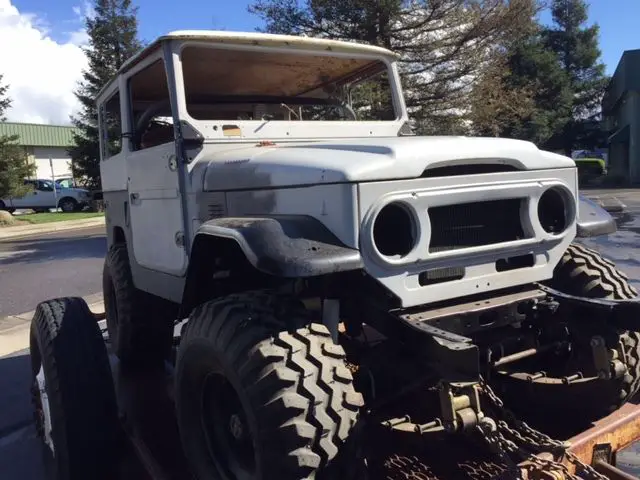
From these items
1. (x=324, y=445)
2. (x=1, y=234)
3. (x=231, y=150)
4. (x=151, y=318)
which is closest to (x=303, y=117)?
(x=231, y=150)

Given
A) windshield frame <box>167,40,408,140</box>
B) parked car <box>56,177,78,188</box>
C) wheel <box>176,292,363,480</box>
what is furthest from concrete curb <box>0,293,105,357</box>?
parked car <box>56,177,78,188</box>

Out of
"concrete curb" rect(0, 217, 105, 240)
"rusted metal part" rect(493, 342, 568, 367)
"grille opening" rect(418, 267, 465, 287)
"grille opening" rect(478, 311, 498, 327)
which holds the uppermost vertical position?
"grille opening" rect(418, 267, 465, 287)

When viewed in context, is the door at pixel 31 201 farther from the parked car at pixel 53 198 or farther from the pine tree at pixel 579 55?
the pine tree at pixel 579 55

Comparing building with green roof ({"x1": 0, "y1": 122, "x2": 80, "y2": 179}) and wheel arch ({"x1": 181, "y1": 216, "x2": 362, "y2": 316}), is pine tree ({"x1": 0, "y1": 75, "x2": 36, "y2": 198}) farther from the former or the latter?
wheel arch ({"x1": 181, "y1": 216, "x2": 362, "y2": 316})

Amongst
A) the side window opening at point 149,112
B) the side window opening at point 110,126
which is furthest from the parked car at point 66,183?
the side window opening at point 149,112

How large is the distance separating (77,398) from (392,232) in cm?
183

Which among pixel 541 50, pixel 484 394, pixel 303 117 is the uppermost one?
pixel 541 50

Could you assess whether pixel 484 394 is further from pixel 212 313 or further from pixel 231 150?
pixel 231 150

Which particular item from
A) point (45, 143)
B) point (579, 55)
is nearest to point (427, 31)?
point (579, 55)

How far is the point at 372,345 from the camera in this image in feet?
9.66

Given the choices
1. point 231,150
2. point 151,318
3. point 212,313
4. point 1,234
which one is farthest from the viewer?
point 1,234

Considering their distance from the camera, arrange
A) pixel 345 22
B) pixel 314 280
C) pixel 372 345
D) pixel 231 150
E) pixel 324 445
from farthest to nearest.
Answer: pixel 345 22 < pixel 231 150 < pixel 372 345 < pixel 314 280 < pixel 324 445

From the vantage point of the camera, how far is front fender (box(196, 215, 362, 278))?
83.3 inches

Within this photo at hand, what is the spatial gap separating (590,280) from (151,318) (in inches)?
115
